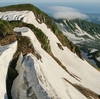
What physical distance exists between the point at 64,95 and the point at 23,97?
294 inches

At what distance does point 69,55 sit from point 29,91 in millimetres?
54311

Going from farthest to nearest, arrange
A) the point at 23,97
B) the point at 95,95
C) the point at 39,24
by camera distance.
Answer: the point at 39,24
the point at 95,95
the point at 23,97

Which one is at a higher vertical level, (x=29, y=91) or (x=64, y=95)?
(x=29, y=91)

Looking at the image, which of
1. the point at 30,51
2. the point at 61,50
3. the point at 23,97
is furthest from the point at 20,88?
the point at 61,50

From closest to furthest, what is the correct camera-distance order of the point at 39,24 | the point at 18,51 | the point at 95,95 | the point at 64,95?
the point at 64,95 < the point at 18,51 < the point at 95,95 < the point at 39,24

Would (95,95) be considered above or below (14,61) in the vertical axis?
below

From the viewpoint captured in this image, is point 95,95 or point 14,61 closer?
point 14,61

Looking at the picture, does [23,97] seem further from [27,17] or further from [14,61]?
[27,17]

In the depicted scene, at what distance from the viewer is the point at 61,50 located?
87562 millimetres

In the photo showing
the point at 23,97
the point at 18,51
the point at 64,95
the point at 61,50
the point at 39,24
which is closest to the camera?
the point at 23,97

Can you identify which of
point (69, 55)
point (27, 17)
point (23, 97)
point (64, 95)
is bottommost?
point (69, 55)

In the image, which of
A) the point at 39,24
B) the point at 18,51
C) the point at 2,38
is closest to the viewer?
the point at 18,51

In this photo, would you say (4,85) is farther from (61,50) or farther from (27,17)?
(27,17)

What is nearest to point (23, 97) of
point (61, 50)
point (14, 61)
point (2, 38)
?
point (14, 61)
